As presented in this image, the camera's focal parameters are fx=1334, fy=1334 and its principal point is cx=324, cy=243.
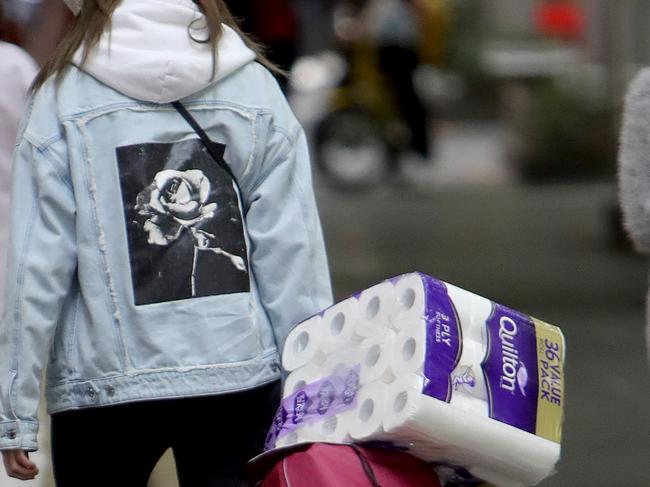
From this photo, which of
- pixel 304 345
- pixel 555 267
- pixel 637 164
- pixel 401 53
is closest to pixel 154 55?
pixel 304 345

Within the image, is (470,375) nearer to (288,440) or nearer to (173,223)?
(288,440)

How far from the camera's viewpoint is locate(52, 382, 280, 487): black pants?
108 inches

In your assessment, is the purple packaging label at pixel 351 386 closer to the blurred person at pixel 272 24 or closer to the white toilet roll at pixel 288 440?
the white toilet roll at pixel 288 440

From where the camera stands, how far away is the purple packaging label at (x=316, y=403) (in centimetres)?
260

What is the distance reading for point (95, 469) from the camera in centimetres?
277

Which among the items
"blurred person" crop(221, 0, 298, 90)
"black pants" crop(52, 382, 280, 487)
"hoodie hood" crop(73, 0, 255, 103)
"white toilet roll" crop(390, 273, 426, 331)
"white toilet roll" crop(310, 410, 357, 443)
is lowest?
"blurred person" crop(221, 0, 298, 90)

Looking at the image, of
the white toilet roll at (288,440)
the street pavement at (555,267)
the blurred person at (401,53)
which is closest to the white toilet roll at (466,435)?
the white toilet roll at (288,440)

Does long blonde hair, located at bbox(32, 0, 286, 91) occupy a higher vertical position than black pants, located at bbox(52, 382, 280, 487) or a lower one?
higher

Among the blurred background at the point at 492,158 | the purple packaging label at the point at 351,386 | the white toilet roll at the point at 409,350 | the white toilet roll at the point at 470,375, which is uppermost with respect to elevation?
the white toilet roll at the point at 409,350

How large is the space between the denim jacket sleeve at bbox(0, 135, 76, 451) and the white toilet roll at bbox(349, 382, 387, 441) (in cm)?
65

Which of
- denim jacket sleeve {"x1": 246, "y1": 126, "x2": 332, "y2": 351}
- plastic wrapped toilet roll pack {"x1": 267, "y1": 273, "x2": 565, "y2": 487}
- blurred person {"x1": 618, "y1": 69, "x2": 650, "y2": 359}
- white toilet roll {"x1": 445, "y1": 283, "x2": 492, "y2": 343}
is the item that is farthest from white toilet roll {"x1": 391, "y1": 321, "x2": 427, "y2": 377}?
blurred person {"x1": 618, "y1": 69, "x2": 650, "y2": 359}

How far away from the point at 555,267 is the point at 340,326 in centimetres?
652

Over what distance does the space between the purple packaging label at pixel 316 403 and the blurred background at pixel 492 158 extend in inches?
59.5

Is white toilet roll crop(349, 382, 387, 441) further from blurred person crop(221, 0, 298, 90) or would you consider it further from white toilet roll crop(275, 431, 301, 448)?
blurred person crop(221, 0, 298, 90)
